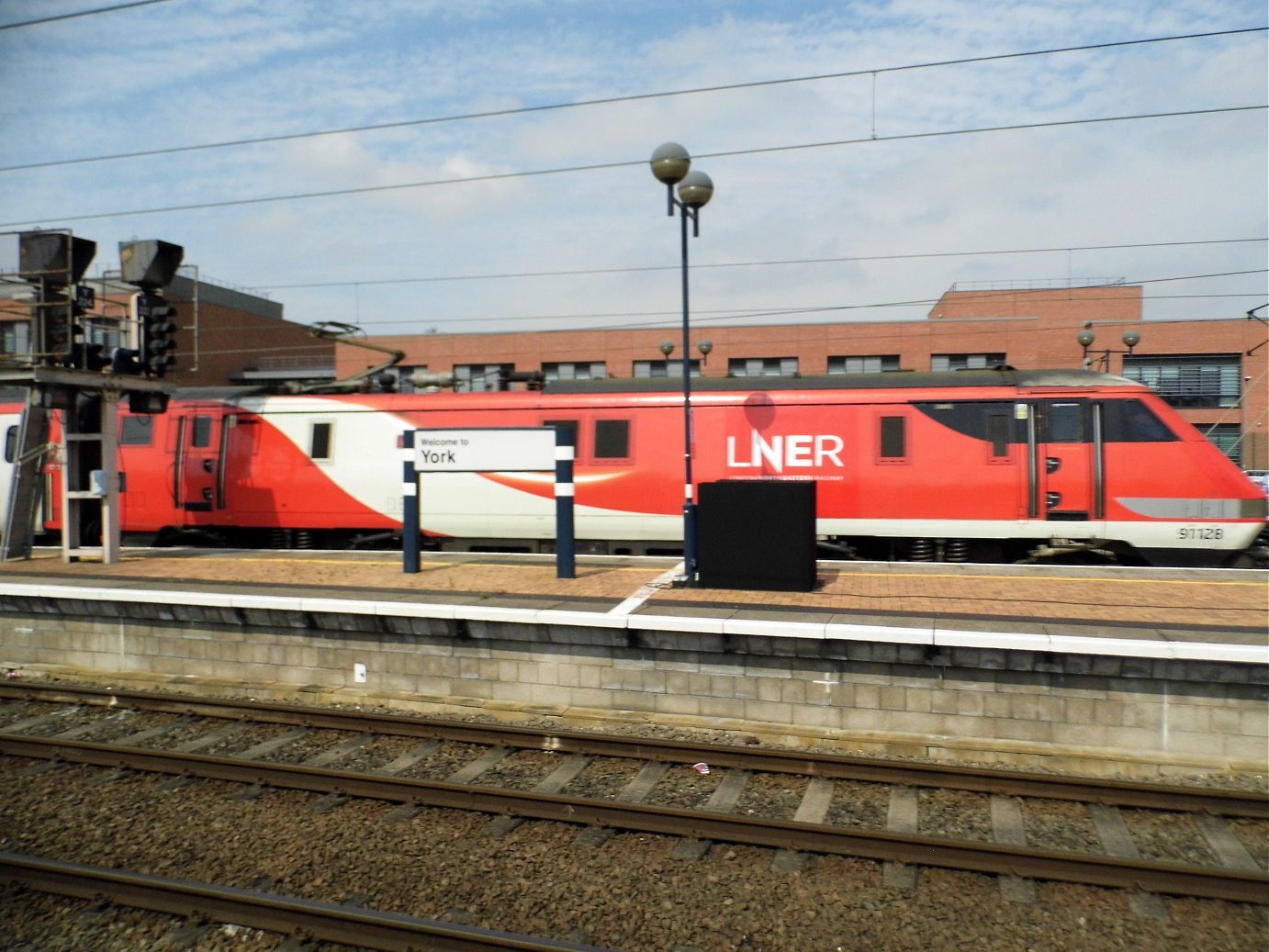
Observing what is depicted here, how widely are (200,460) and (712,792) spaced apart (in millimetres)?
13233

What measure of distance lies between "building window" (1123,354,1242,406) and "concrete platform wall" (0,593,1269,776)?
39.2 m

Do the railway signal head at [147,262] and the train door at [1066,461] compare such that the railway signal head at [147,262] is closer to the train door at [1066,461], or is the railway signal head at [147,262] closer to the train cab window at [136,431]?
the train cab window at [136,431]

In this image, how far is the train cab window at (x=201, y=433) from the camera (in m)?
17.1

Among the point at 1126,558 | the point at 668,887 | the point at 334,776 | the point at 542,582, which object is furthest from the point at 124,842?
the point at 1126,558

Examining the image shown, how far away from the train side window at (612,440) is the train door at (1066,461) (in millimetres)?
6196

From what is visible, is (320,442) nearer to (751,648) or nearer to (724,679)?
(724,679)

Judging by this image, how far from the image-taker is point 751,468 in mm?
14641

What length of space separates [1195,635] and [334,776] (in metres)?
7.70

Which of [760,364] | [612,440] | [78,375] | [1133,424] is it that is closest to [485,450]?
[612,440]

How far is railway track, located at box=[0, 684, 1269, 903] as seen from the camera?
610cm

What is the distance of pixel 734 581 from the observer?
11.0 meters

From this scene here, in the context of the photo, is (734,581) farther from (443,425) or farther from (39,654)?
(39,654)

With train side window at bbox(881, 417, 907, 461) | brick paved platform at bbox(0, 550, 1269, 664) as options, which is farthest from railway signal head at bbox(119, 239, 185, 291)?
train side window at bbox(881, 417, 907, 461)

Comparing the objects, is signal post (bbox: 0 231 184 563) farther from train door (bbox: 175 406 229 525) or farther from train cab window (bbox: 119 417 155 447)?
train cab window (bbox: 119 417 155 447)
